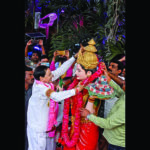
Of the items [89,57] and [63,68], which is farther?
[63,68]

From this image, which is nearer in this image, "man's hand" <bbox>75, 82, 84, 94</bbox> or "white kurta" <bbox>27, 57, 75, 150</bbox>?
"man's hand" <bbox>75, 82, 84, 94</bbox>

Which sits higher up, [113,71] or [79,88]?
[113,71]

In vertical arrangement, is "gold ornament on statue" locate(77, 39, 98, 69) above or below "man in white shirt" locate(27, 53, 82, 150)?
above

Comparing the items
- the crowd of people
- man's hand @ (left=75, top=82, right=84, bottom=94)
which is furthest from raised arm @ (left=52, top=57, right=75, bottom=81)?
man's hand @ (left=75, top=82, right=84, bottom=94)

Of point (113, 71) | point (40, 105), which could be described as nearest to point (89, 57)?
point (113, 71)

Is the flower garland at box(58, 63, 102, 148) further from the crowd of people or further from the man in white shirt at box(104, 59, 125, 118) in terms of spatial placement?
the man in white shirt at box(104, 59, 125, 118)

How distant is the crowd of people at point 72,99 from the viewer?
7.32ft

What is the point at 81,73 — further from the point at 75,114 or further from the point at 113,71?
the point at 75,114

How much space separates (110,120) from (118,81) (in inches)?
19.8

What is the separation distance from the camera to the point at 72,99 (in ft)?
7.86

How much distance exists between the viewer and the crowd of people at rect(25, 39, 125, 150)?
2.23m

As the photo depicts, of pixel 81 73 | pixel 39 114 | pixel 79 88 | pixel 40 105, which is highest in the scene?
pixel 81 73

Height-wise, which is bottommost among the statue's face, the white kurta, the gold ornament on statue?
the white kurta

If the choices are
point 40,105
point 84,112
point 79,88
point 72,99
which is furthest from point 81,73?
point 40,105
